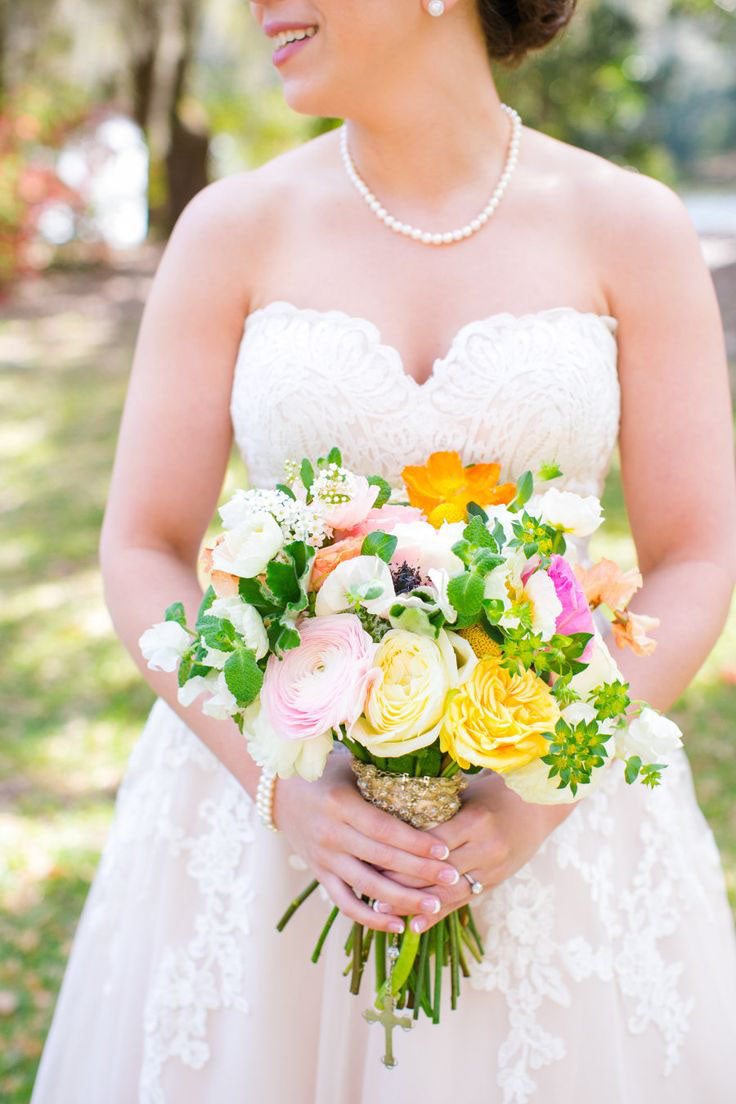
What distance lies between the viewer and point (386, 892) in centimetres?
163

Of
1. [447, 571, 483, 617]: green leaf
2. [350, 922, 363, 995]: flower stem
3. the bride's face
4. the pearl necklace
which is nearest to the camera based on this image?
[447, 571, 483, 617]: green leaf

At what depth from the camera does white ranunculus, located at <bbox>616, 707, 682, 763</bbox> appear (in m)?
1.47

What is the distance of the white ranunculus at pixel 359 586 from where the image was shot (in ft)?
4.61

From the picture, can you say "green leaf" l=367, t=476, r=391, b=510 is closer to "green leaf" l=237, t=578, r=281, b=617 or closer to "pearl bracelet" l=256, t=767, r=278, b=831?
"green leaf" l=237, t=578, r=281, b=617

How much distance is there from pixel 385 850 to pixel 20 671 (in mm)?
3996

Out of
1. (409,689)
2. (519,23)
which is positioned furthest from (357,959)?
(519,23)

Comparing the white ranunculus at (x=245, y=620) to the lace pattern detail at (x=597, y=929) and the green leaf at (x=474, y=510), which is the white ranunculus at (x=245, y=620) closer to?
the green leaf at (x=474, y=510)

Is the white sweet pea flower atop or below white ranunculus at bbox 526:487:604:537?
below

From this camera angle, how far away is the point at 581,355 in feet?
6.64

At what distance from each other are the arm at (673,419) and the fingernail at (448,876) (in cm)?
53

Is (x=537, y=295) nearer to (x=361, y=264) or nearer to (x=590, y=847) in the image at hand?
(x=361, y=264)

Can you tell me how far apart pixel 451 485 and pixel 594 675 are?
0.36 meters

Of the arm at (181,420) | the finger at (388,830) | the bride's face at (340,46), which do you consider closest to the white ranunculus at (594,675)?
the finger at (388,830)

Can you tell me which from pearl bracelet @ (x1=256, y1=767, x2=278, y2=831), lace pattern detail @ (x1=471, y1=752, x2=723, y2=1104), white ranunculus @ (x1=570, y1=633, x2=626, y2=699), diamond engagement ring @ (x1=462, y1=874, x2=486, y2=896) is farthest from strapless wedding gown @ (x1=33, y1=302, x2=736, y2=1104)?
white ranunculus @ (x1=570, y1=633, x2=626, y2=699)
